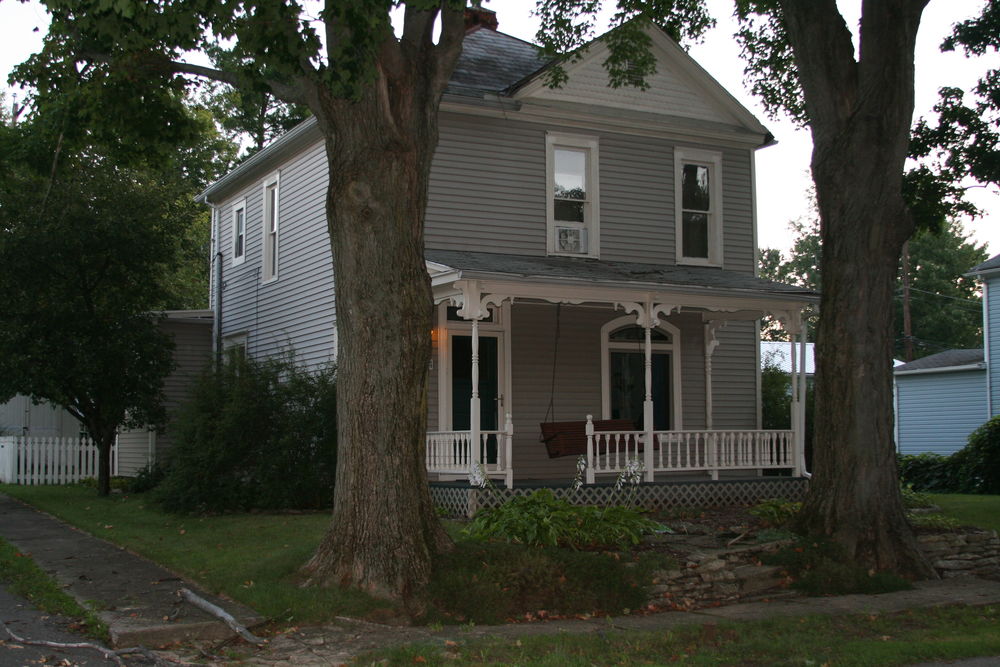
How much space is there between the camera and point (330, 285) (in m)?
18.0

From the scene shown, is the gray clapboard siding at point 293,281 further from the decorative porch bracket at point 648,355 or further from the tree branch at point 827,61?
the tree branch at point 827,61

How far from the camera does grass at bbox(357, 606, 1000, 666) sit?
7883 millimetres

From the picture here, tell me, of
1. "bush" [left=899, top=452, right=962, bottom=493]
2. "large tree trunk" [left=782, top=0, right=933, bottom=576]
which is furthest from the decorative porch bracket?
"bush" [left=899, top=452, right=962, bottom=493]

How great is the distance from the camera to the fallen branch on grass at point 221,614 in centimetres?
818

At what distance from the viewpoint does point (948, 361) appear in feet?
106

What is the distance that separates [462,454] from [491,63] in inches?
310

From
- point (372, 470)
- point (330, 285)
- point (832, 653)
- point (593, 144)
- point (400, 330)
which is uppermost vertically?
point (593, 144)

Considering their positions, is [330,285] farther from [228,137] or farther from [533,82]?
[228,137]

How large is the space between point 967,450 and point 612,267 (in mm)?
11575

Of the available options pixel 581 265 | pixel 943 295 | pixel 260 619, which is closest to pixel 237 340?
pixel 581 265

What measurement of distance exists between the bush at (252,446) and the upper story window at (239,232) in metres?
6.45

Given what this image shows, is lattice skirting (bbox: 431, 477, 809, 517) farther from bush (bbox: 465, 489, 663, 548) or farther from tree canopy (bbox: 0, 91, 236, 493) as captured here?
tree canopy (bbox: 0, 91, 236, 493)

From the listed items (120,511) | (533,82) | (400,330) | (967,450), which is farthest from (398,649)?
(967,450)

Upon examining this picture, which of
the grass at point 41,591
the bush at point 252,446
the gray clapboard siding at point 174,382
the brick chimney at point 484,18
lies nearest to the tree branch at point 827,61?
the bush at point 252,446
